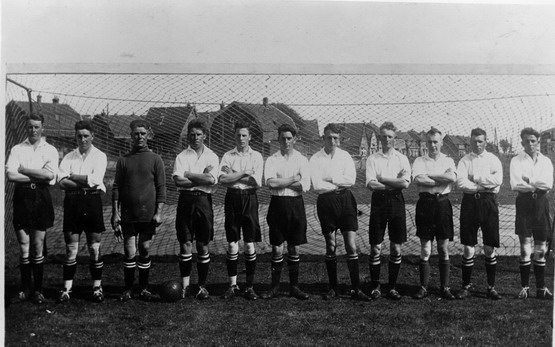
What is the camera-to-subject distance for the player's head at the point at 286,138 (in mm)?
4145

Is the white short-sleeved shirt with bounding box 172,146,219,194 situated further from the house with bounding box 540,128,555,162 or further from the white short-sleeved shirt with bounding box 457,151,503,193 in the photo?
the house with bounding box 540,128,555,162

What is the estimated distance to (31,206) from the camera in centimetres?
404

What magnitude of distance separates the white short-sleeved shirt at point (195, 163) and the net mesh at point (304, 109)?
13 centimetres

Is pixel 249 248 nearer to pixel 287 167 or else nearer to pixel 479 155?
pixel 287 167

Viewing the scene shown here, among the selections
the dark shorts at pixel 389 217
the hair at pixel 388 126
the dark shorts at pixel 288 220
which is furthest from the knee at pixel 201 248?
the hair at pixel 388 126

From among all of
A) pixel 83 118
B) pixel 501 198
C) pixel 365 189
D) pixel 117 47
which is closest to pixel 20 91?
pixel 83 118

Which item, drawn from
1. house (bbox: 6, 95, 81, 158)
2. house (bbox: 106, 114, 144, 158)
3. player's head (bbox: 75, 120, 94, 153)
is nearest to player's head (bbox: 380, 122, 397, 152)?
house (bbox: 106, 114, 144, 158)

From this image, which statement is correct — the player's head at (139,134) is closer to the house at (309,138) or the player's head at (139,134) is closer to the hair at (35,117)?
the hair at (35,117)

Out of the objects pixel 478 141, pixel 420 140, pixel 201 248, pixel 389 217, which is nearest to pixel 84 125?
pixel 201 248

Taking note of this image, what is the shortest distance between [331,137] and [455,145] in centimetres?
118

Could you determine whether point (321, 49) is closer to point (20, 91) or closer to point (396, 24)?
point (396, 24)

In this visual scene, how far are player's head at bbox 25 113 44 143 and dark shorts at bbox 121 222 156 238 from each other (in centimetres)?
110

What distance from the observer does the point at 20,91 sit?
4.12 m

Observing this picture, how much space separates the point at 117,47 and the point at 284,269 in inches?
98.6
